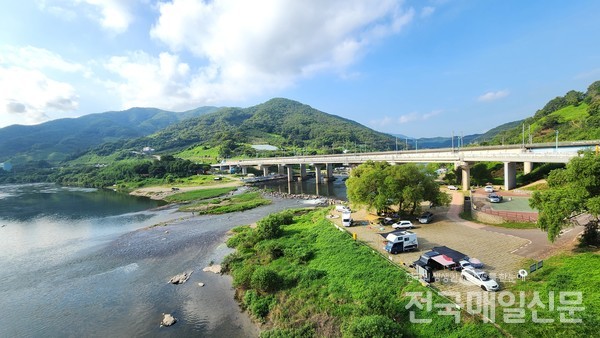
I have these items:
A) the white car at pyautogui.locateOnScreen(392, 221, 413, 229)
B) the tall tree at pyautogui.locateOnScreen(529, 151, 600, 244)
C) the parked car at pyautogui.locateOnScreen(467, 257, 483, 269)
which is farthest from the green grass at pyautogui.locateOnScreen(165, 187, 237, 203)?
the tall tree at pyautogui.locateOnScreen(529, 151, 600, 244)

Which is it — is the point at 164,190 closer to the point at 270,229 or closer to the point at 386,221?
the point at 270,229

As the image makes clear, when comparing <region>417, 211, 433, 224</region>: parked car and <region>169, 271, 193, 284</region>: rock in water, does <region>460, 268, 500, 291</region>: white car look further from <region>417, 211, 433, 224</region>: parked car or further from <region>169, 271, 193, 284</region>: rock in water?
<region>169, 271, 193, 284</region>: rock in water

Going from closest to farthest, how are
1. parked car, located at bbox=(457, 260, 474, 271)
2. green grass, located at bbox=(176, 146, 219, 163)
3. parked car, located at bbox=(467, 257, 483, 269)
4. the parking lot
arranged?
the parking lot → parked car, located at bbox=(457, 260, 474, 271) → parked car, located at bbox=(467, 257, 483, 269) → green grass, located at bbox=(176, 146, 219, 163)

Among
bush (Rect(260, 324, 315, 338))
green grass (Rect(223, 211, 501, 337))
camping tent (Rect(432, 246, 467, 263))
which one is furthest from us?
camping tent (Rect(432, 246, 467, 263))

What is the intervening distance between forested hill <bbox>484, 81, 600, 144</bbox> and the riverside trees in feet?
192

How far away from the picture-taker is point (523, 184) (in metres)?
50.9

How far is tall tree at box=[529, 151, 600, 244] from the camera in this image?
1814 cm

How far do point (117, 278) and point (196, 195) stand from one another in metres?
53.2

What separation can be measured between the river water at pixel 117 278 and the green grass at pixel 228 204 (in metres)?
3.66

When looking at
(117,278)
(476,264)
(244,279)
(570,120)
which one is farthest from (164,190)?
(570,120)

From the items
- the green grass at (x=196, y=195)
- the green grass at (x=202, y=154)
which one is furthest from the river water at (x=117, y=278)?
the green grass at (x=202, y=154)

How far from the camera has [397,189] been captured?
35031mm

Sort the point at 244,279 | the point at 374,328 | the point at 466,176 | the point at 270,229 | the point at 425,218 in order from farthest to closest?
the point at 466,176 → the point at 270,229 → the point at 425,218 → the point at 244,279 → the point at 374,328

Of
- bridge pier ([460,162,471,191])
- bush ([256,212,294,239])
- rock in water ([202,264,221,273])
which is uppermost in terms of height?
bridge pier ([460,162,471,191])
